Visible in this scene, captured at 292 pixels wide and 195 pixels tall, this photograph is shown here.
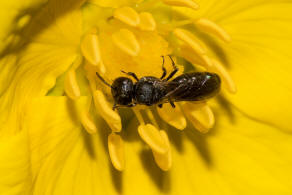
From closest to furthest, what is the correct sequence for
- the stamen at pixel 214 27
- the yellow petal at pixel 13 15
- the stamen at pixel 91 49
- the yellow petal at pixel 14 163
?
the yellow petal at pixel 13 15, the yellow petal at pixel 14 163, the stamen at pixel 91 49, the stamen at pixel 214 27

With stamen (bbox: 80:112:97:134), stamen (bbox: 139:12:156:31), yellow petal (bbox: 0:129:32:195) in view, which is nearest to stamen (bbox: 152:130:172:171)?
stamen (bbox: 80:112:97:134)

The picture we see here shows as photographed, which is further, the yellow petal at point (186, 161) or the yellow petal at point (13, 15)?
the yellow petal at point (186, 161)

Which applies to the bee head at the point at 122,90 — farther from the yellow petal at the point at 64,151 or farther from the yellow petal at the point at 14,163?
the yellow petal at the point at 14,163

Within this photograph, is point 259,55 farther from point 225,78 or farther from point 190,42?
point 190,42

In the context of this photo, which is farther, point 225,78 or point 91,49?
point 225,78

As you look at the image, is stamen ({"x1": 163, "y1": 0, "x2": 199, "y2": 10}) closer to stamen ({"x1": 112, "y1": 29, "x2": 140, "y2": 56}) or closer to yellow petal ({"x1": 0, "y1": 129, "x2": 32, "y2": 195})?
stamen ({"x1": 112, "y1": 29, "x2": 140, "y2": 56})

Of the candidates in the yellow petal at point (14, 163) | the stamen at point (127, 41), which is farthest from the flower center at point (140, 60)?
the yellow petal at point (14, 163)

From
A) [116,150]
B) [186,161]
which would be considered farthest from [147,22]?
[186,161]
